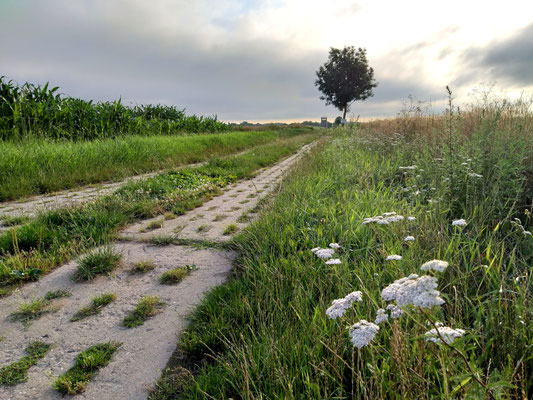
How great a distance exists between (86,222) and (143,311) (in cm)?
241

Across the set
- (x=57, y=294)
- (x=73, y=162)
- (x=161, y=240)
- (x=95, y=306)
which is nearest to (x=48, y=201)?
(x=73, y=162)

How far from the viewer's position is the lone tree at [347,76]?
46.1 m

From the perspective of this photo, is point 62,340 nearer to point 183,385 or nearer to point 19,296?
point 19,296

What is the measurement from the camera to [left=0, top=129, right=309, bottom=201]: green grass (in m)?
6.72

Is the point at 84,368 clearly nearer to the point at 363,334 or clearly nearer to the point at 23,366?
the point at 23,366

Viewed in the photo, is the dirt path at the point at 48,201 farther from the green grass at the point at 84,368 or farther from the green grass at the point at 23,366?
the green grass at the point at 84,368

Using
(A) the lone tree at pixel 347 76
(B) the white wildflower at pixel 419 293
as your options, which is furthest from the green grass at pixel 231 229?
(A) the lone tree at pixel 347 76

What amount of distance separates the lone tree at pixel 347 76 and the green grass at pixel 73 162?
39.9m

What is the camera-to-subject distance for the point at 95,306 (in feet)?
9.20

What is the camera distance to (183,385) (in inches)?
75.1

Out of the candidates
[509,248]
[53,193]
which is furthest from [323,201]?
[53,193]

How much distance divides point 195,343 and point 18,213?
4614 mm

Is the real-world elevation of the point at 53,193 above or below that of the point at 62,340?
above

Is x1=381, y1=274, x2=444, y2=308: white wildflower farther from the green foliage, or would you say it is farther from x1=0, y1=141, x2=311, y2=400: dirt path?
x1=0, y1=141, x2=311, y2=400: dirt path
